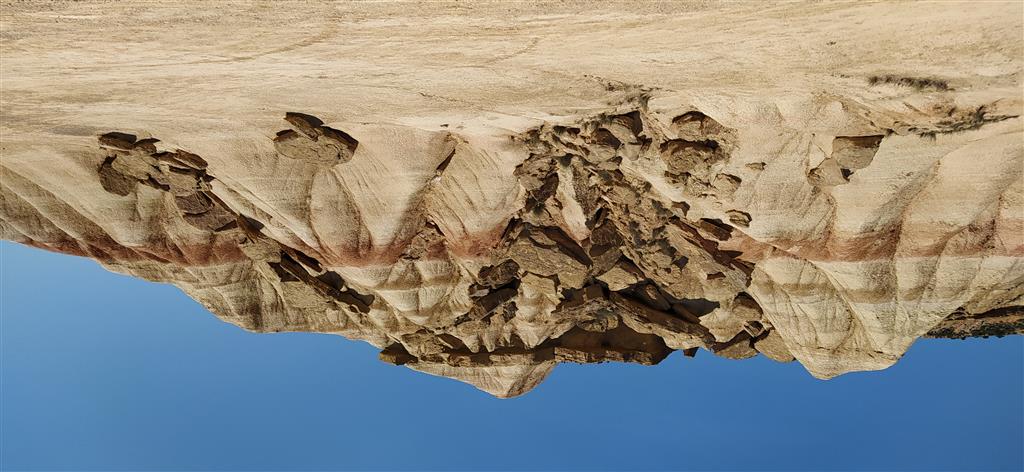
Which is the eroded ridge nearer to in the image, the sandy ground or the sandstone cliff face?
the sandstone cliff face

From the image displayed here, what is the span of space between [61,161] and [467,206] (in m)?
5.00

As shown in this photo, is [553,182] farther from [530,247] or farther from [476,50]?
[476,50]

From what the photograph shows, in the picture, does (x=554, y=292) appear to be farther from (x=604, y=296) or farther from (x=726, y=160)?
(x=726, y=160)

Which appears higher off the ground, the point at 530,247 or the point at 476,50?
the point at 476,50

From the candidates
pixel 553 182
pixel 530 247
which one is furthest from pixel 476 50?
pixel 530 247

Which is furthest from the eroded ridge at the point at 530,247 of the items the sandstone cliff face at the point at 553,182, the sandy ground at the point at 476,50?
the sandy ground at the point at 476,50

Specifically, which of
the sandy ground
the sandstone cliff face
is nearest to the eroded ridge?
the sandstone cliff face

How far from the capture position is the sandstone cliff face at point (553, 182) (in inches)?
274

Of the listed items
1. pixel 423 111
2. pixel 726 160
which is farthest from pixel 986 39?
pixel 423 111

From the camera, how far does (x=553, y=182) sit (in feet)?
33.0

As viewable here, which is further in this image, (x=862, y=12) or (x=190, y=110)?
(x=190, y=110)

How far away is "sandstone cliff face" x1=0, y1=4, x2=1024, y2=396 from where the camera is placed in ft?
22.8

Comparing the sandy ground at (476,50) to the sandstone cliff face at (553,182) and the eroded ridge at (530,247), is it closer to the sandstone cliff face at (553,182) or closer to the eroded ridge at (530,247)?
the sandstone cliff face at (553,182)

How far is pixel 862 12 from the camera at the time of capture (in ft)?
20.3
